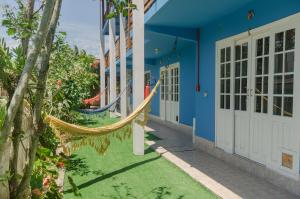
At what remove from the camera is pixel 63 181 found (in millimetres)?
3637

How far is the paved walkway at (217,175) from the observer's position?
3.26 metres

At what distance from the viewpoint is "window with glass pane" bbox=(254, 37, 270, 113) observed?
3.78 meters

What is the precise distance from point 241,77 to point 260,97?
54 centimetres

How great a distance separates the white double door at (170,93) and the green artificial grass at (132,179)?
12.6 feet

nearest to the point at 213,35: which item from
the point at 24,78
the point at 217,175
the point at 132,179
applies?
the point at 217,175

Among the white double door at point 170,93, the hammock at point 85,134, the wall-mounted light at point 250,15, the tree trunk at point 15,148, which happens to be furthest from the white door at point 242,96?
the white double door at point 170,93

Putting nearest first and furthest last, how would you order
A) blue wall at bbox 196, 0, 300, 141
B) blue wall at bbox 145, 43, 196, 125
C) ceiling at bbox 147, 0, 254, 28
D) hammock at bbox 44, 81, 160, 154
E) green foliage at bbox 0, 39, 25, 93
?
1. green foliage at bbox 0, 39, 25, 93
2. hammock at bbox 44, 81, 160, 154
3. blue wall at bbox 196, 0, 300, 141
4. ceiling at bbox 147, 0, 254, 28
5. blue wall at bbox 145, 43, 196, 125

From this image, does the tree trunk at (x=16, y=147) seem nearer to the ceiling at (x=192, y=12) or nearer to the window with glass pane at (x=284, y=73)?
the window with glass pane at (x=284, y=73)

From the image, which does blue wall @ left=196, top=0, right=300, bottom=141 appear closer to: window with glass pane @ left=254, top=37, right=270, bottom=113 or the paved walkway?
window with glass pane @ left=254, top=37, right=270, bottom=113

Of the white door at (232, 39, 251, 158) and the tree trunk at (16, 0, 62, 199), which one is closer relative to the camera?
the tree trunk at (16, 0, 62, 199)

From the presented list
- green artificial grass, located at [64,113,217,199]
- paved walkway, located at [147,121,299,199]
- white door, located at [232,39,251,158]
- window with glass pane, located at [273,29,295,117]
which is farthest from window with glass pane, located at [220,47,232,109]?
green artificial grass, located at [64,113,217,199]

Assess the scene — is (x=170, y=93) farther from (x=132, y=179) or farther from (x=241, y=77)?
(x=132, y=179)

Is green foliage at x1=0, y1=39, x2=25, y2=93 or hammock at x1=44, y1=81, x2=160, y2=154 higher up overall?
green foliage at x1=0, y1=39, x2=25, y2=93

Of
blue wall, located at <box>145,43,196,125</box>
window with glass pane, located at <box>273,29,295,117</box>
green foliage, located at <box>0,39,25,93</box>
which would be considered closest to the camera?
green foliage, located at <box>0,39,25,93</box>
